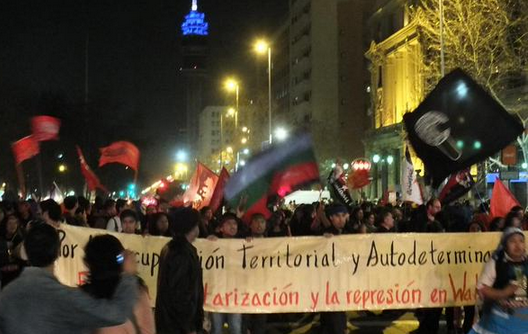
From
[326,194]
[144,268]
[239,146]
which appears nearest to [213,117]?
[239,146]

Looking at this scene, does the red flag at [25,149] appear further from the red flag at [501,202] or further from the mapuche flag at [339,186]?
the red flag at [501,202]

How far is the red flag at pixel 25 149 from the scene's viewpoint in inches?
798

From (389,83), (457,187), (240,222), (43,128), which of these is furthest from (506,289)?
(389,83)

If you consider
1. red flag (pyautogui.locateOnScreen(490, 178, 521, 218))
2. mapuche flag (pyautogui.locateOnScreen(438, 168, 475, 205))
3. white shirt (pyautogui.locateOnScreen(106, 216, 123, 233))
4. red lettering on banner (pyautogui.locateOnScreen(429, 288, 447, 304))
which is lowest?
red lettering on banner (pyautogui.locateOnScreen(429, 288, 447, 304))

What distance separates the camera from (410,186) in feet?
55.8

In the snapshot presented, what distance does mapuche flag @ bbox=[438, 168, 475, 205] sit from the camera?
491 inches

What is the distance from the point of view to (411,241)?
Answer: 893 cm

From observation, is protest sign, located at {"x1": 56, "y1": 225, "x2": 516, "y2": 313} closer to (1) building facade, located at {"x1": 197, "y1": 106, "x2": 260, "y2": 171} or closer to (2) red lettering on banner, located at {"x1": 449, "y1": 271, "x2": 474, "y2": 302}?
(2) red lettering on banner, located at {"x1": 449, "y1": 271, "x2": 474, "y2": 302}

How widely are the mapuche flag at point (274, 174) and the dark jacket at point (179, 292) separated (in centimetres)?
368

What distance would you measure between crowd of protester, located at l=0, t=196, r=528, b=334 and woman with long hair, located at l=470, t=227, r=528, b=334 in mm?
99

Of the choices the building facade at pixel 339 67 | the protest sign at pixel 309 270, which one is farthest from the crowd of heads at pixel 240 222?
the building facade at pixel 339 67

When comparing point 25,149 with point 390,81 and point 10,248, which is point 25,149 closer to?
point 10,248

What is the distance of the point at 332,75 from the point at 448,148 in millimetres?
81243

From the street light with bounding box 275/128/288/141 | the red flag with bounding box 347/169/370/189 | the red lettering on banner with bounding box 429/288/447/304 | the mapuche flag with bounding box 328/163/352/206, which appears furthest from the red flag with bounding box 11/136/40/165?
the red lettering on banner with bounding box 429/288/447/304
